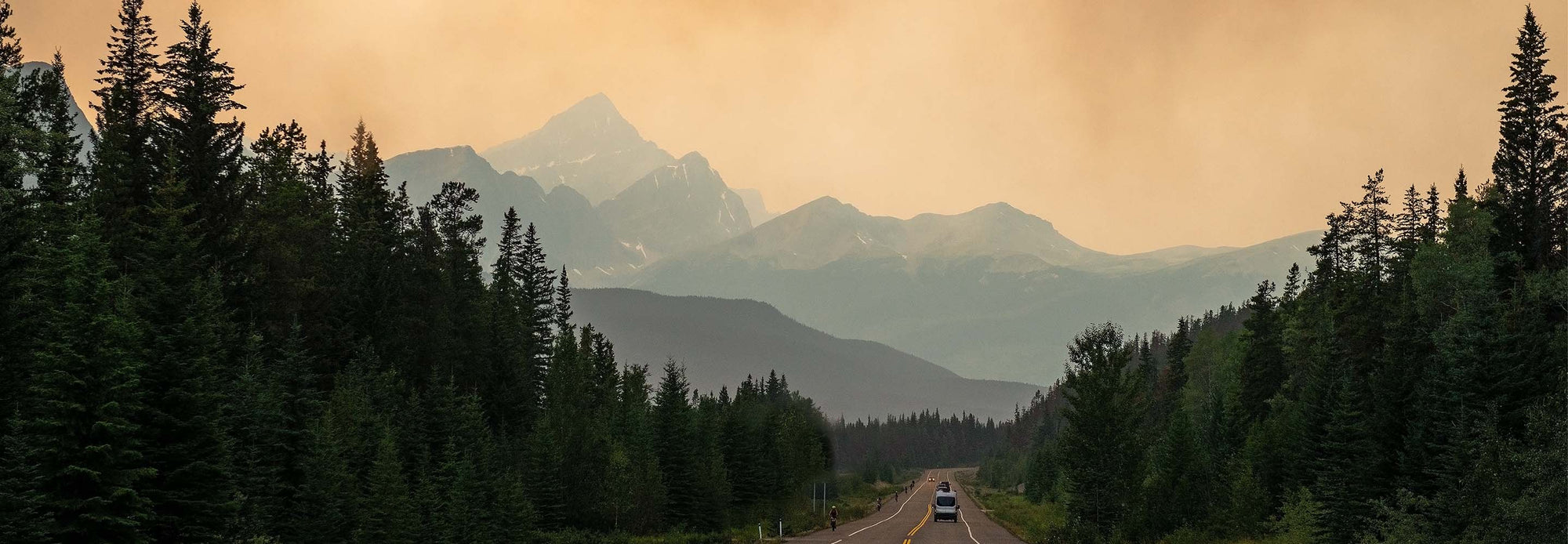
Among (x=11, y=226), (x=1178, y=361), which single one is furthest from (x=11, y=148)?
(x=1178, y=361)

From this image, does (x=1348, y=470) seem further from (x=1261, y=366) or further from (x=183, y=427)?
(x=183, y=427)

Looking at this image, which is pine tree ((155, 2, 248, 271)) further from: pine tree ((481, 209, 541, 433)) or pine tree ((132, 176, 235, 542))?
pine tree ((481, 209, 541, 433))

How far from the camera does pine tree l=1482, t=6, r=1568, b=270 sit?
2169 inches

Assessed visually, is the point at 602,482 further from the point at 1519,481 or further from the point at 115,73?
the point at 1519,481

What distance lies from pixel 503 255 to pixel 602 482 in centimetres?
4641

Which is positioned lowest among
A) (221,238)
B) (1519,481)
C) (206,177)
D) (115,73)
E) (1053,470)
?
(1053,470)

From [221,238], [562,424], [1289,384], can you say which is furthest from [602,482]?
[1289,384]

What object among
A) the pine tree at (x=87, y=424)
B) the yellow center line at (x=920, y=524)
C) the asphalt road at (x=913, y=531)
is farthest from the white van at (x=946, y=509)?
the pine tree at (x=87, y=424)

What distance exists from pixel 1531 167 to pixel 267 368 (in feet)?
216

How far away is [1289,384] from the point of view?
7175cm

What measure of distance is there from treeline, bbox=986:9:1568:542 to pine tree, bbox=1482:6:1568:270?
0.32 ft

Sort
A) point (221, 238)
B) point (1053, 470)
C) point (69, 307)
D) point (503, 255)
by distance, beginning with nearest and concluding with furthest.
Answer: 1. point (69, 307)
2. point (221, 238)
3. point (503, 255)
4. point (1053, 470)

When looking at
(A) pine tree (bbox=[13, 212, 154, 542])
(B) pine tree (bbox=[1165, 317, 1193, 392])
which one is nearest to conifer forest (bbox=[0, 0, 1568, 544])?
(A) pine tree (bbox=[13, 212, 154, 542])

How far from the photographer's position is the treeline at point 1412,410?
114ft
